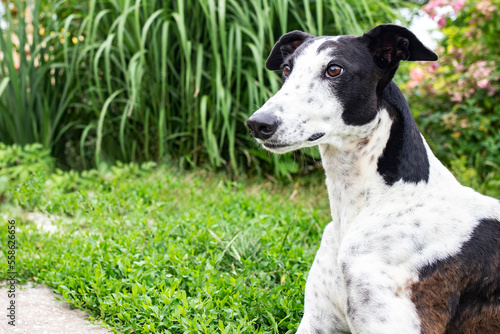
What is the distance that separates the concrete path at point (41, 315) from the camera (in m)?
2.31

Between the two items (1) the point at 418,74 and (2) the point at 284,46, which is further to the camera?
(1) the point at 418,74

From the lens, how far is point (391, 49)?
2070 mm

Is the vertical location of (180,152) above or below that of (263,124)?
below

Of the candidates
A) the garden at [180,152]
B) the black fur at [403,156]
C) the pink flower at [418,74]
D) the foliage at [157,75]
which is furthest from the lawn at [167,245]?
the pink flower at [418,74]

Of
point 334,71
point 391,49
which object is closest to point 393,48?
point 391,49

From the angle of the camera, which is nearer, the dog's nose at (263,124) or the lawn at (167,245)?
the dog's nose at (263,124)

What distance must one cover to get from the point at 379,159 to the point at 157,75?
319 centimetres

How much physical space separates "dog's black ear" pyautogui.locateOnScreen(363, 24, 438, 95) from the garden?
740 mm

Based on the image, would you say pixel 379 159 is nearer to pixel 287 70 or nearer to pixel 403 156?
pixel 403 156

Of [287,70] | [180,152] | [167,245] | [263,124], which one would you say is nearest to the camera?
[263,124]

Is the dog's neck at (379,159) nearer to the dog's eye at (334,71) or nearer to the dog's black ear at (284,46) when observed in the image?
the dog's eye at (334,71)

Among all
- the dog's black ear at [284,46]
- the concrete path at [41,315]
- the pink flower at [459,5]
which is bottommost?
the concrete path at [41,315]

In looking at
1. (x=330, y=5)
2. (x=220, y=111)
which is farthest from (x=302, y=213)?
(x=330, y=5)

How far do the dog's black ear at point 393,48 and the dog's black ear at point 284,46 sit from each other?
0.48 meters
